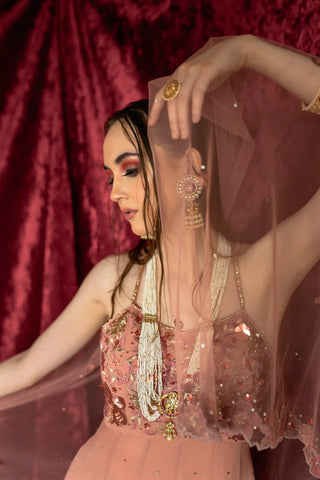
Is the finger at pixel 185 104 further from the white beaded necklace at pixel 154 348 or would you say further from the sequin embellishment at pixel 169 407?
the sequin embellishment at pixel 169 407

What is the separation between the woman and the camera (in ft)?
3.04

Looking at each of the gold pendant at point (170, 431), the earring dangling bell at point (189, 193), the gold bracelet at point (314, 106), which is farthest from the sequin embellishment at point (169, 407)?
the gold bracelet at point (314, 106)

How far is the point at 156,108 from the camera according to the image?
0.91 m

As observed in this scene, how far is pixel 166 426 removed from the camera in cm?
109

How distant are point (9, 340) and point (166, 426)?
0.78 meters

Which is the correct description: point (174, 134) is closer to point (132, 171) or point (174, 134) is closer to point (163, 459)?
point (132, 171)

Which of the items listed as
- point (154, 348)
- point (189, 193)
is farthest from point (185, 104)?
point (154, 348)

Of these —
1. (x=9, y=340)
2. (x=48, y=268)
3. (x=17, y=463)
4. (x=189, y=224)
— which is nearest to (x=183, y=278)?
(x=189, y=224)

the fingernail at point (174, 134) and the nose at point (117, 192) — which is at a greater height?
the fingernail at point (174, 134)

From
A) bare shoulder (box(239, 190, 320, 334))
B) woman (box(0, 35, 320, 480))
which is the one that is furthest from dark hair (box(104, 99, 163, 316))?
bare shoulder (box(239, 190, 320, 334))

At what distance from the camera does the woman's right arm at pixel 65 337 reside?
1.29 metres

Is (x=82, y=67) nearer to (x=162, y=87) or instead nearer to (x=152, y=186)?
(x=152, y=186)

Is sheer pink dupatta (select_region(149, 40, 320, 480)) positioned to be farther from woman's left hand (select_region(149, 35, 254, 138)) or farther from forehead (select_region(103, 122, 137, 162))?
forehead (select_region(103, 122, 137, 162))

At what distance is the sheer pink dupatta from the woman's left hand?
0.02m
